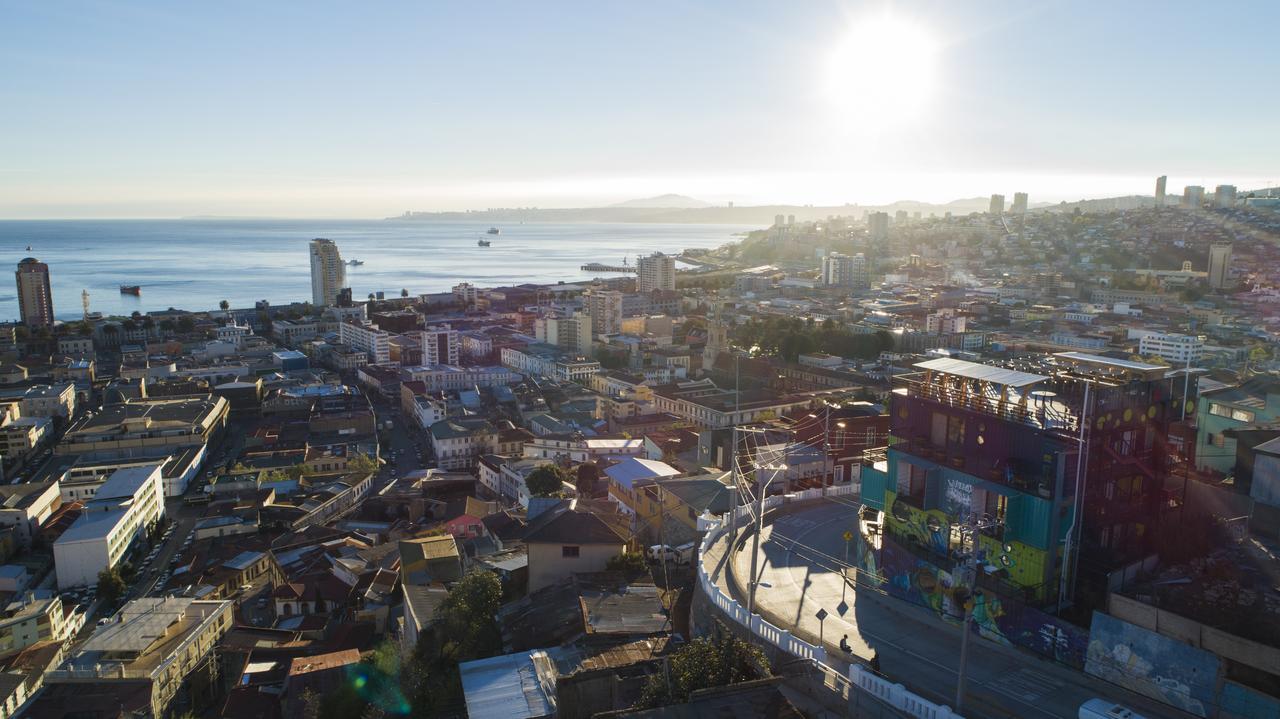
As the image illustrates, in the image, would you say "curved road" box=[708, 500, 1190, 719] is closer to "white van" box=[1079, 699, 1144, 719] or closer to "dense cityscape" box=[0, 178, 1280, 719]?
"dense cityscape" box=[0, 178, 1280, 719]

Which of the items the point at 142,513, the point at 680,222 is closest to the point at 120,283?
the point at 142,513

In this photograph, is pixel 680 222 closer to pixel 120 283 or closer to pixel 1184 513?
pixel 120 283

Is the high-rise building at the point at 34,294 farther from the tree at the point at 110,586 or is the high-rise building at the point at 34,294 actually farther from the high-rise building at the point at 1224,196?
the high-rise building at the point at 1224,196

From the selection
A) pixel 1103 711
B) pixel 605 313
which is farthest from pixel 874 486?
pixel 605 313

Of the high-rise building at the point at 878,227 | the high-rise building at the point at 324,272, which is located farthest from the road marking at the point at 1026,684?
the high-rise building at the point at 878,227

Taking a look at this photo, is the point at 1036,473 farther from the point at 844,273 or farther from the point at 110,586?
the point at 844,273
